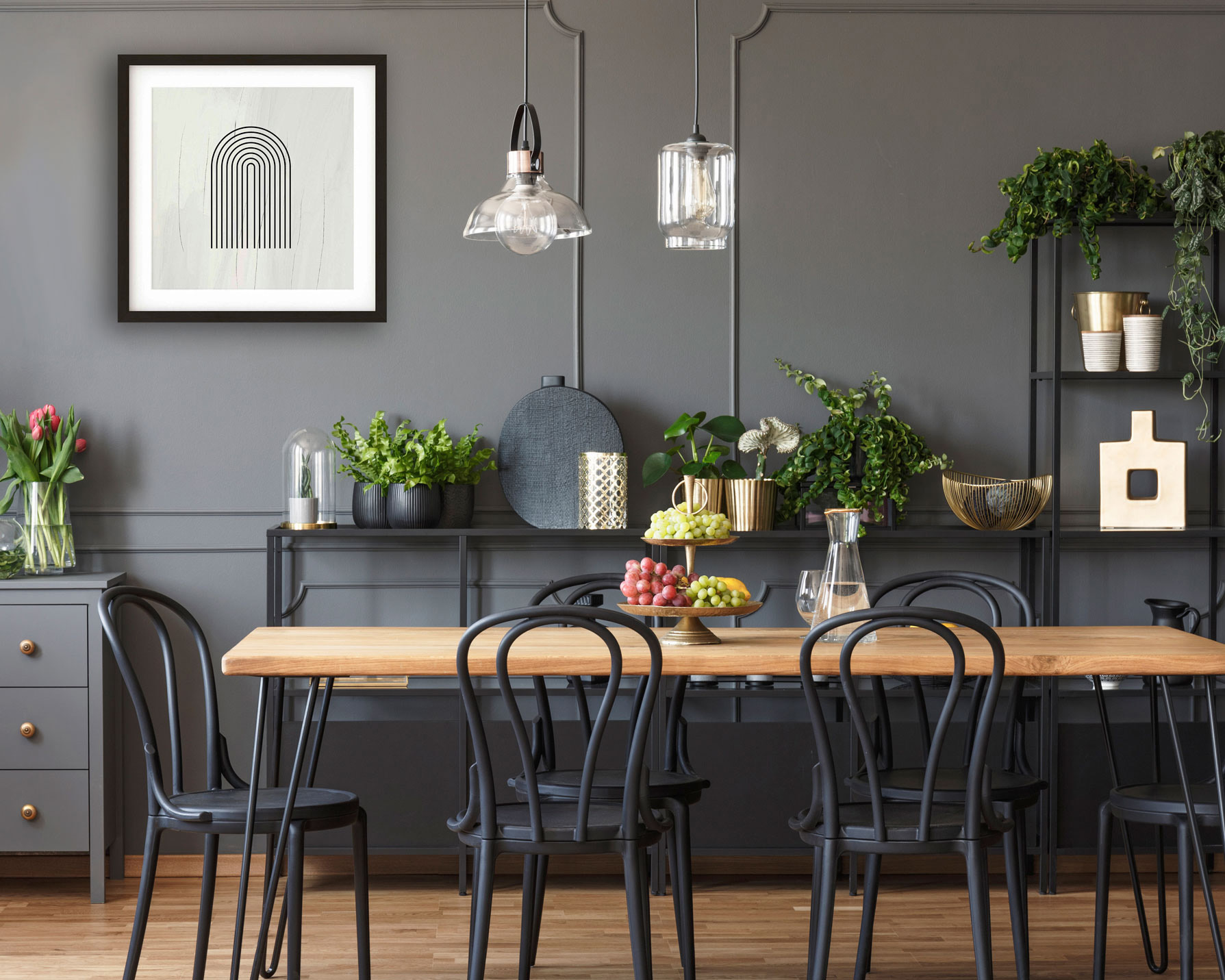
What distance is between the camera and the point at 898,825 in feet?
7.47

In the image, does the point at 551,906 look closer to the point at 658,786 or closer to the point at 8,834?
the point at 658,786

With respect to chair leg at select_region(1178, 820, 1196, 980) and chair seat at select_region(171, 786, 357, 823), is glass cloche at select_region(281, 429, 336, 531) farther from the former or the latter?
chair leg at select_region(1178, 820, 1196, 980)

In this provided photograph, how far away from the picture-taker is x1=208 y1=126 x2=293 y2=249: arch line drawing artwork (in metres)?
3.68

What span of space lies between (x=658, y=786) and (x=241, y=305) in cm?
200

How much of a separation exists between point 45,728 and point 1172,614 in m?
3.14

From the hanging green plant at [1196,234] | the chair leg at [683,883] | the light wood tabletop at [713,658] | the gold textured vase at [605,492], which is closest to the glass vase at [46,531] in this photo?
the light wood tabletop at [713,658]

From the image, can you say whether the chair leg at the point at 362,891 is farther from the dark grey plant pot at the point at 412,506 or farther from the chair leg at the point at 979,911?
the chair leg at the point at 979,911

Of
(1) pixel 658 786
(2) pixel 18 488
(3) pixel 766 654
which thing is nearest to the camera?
(3) pixel 766 654

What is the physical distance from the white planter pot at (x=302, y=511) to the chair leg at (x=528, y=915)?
1.35m

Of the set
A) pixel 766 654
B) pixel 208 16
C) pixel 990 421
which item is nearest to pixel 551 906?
pixel 766 654

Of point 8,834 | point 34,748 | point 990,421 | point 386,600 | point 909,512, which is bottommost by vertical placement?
point 8,834

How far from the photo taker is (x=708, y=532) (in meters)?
2.57

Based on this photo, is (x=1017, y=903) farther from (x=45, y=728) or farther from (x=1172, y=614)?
(x=45, y=728)

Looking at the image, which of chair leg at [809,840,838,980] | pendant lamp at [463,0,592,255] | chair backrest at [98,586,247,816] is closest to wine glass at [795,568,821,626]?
chair leg at [809,840,838,980]
